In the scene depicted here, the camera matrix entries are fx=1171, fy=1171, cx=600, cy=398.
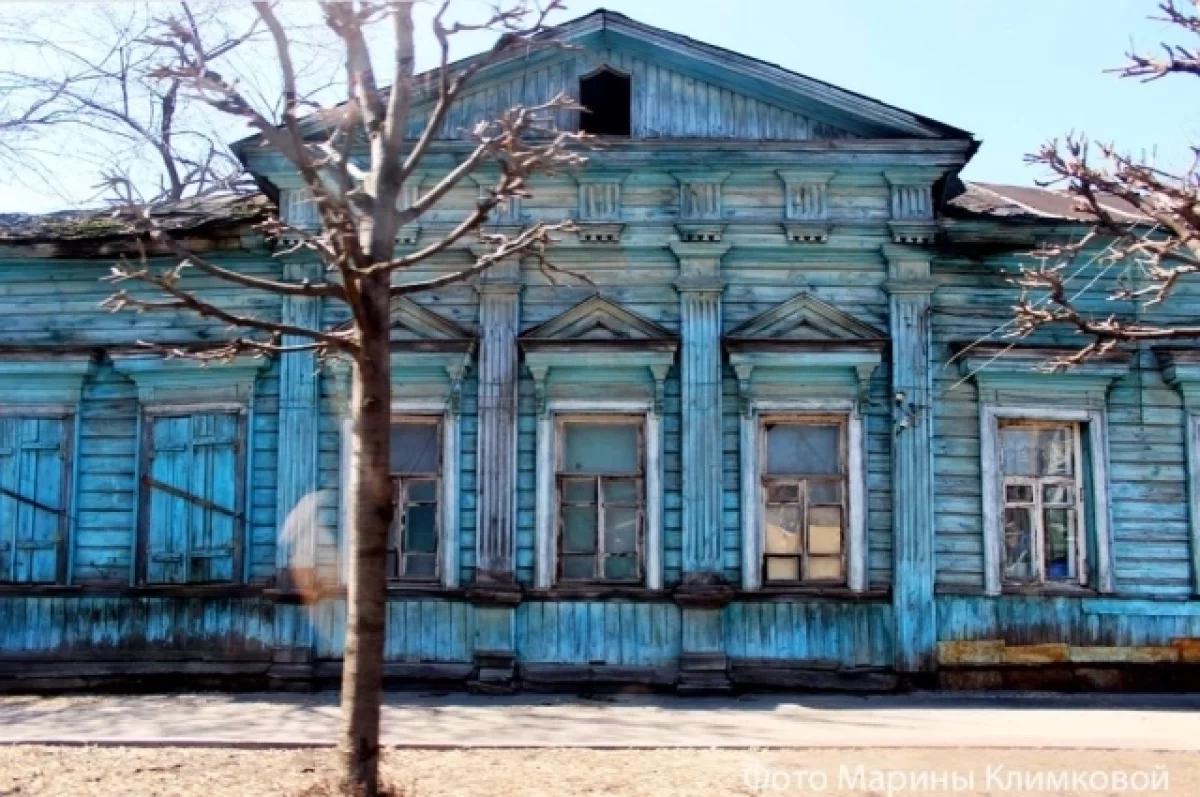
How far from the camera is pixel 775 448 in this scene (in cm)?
1078

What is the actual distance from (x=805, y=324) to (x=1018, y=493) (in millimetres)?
2544

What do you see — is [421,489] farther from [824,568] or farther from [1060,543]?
[1060,543]

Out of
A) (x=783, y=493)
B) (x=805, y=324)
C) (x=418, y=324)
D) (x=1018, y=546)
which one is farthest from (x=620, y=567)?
(x=1018, y=546)

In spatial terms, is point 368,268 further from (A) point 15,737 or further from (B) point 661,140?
(B) point 661,140

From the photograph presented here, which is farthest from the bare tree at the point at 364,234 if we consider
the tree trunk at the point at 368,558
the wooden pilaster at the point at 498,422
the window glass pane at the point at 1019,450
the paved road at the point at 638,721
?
the window glass pane at the point at 1019,450

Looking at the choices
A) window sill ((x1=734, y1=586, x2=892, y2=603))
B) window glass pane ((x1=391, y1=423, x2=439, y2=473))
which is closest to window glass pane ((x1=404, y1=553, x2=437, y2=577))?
window glass pane ((x1=391, y1=423, x2=439, y2=473))

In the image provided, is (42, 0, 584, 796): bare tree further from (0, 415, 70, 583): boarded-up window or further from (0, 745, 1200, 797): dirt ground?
(0, 415, 70, 583): boarded-up window

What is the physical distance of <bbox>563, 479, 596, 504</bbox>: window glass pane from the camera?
1074 cm

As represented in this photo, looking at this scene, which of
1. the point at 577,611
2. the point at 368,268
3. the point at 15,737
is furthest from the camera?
the point at 577,611

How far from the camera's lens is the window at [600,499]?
10664 mm

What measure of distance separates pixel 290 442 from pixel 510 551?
7.54 ft

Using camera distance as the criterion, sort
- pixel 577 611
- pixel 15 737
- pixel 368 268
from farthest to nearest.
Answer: pixel 577 611
pixel 15 737
pixel 368 268

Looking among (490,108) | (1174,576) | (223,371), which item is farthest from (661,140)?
(1174,576)

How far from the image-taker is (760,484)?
1063 centimetres
